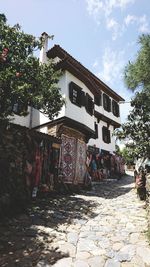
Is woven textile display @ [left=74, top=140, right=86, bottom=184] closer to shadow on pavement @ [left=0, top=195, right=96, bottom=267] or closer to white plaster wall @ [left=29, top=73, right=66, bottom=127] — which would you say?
white plaster wall @ [left=29, top=73, right=66, bottom=127]

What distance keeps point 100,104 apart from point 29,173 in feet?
48.9

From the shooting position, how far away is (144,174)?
457 inches

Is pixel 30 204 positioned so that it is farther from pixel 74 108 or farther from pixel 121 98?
pixel 121 98

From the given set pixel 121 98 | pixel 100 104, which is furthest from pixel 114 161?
pixel 121 98

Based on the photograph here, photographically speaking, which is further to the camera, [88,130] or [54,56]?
[54,56]

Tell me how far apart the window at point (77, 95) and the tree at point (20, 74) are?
18.0 feet

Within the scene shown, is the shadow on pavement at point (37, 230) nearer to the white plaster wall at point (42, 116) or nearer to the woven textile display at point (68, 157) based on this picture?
the woven textile display at point (68, 157)

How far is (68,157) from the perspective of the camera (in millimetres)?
14141

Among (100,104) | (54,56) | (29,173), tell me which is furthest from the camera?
(100,104)

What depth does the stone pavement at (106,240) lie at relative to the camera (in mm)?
4961

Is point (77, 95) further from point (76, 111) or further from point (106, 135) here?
point (106, 135)

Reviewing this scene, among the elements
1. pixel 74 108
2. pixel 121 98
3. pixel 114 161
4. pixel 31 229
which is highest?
pixel 121 98

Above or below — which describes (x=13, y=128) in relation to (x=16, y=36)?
below

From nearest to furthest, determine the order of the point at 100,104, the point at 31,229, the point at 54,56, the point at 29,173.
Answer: the point at 31,229 → the point at 29,173 → the point at 54,56 → the point at 100,104
